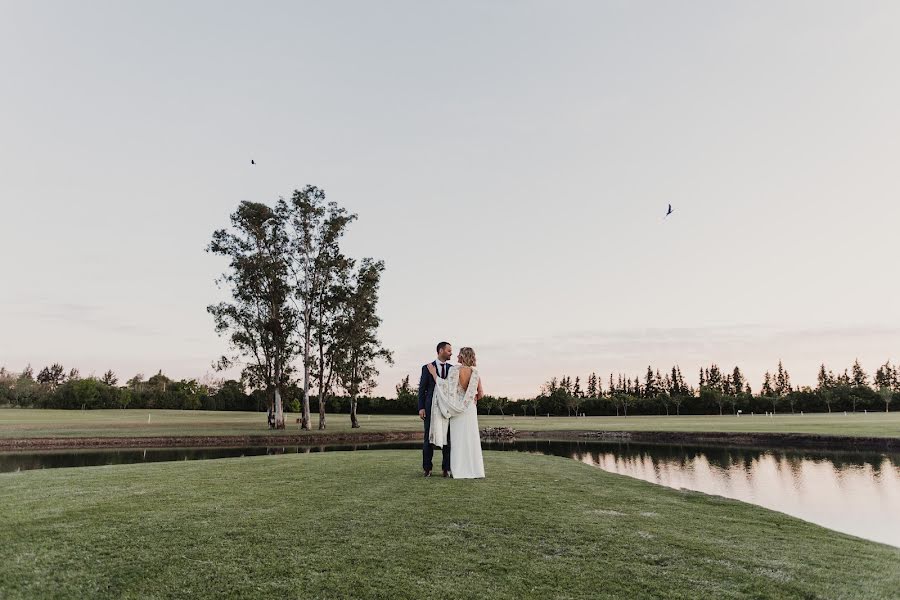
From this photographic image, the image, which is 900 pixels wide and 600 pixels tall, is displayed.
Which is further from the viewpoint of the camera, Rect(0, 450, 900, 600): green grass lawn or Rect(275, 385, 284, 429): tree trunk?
Rect(275, 385, 284, 429): tree trunk

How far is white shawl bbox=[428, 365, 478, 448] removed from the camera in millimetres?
9562

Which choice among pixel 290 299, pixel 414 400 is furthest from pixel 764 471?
pixel 414 400

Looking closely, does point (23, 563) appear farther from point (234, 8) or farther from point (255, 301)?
point (255, 301)

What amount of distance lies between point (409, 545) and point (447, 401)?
447 centimetres

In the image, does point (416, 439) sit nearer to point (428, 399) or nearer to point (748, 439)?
point (748, 439)

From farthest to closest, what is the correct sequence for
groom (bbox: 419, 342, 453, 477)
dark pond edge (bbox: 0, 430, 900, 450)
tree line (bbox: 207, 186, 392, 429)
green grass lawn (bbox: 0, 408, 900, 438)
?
1. tree line (bbox: 207, 186, 392, 429)
2. green grass lawn (bbox: 0, 408, 900, 438)
3. dark pond edge (bbox: 0, 430, 900, 450)
4. groom (bbox: 419, 342, 453, 477)

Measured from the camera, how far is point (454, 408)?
952 cm

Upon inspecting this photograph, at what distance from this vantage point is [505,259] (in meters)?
35.4

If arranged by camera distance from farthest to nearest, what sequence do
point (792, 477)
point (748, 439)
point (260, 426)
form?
1. point (260, 426)
2. point (748, 439)
3. point (792, 477)

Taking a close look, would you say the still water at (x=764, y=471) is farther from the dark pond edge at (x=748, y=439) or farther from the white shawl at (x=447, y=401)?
the white shawl at (x=447, y=401)

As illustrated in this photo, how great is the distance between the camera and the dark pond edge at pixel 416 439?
26.8m

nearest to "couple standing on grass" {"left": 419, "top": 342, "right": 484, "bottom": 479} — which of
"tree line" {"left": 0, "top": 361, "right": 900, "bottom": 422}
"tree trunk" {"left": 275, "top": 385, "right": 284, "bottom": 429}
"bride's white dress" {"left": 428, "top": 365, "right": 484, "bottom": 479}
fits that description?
"bride's white dress" {"left": 428, "top": 365, "right": 484, "bottom": 479}

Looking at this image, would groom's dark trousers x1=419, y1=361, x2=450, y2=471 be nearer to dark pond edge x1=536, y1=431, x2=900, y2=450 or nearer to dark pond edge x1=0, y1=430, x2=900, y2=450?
dark pond edge x1=0, y1=430, x2=900, y2=450

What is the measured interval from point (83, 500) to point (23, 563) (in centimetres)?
328
